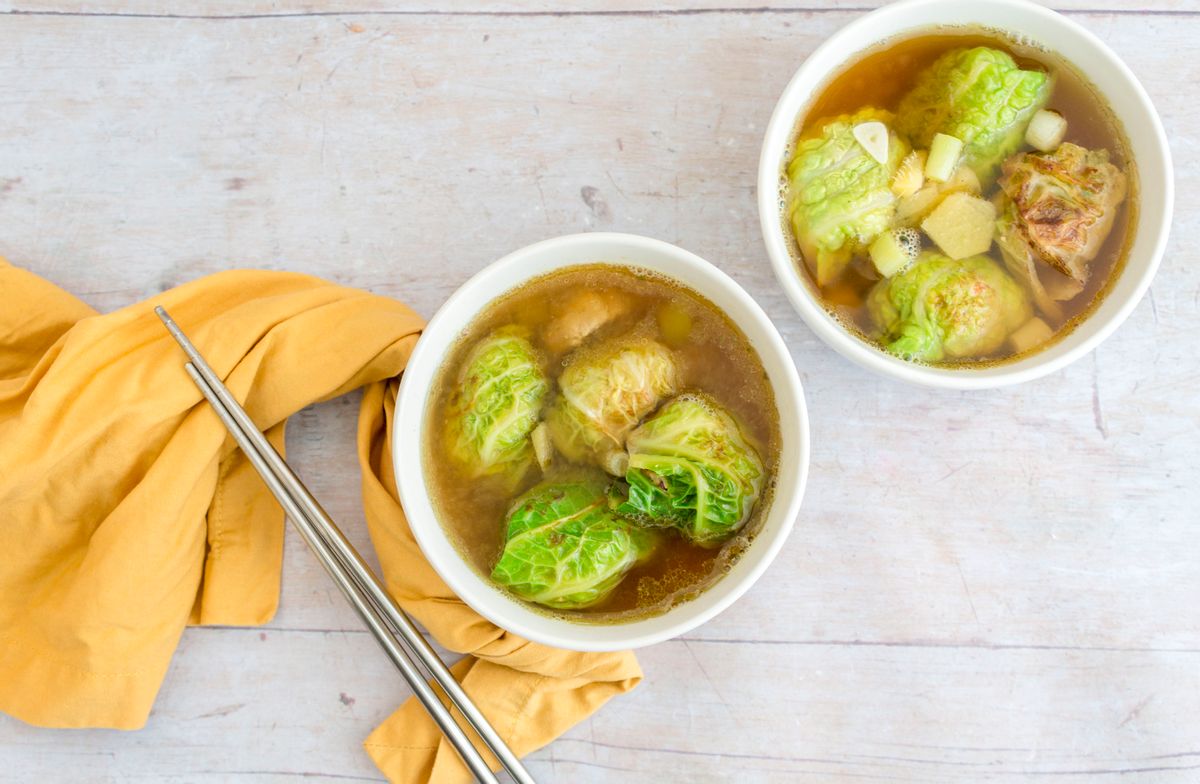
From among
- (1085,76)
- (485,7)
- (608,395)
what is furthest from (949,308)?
(485,7)

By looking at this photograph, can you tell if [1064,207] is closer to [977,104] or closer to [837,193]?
[977,104]

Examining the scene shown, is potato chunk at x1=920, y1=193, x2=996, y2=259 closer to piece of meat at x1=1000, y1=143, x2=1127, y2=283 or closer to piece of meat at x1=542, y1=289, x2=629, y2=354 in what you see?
piece of meat at x1=1000, y1=143, x2=1127, y2=283

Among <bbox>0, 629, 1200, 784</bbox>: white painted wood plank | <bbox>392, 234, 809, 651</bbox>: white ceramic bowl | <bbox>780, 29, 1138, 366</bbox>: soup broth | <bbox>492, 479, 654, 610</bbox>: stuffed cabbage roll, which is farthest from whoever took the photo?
<bbox>0, 629, 1200, 784</bbox>: white painted wood plank

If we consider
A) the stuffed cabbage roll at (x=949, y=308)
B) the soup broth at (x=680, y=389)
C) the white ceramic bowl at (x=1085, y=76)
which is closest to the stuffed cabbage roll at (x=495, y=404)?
the soup broth at (x=680, y=389)

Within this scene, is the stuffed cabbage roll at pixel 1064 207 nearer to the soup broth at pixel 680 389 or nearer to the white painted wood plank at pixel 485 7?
the white painted wood plank at pixel 485 7

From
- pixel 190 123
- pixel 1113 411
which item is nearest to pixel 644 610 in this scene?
pixel 1113 411

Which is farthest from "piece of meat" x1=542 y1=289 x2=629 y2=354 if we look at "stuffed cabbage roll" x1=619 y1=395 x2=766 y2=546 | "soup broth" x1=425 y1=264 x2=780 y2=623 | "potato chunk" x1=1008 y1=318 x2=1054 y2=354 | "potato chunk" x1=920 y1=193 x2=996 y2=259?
"potato chunk" x1=1008 y1=318 x2=1054 y2=354

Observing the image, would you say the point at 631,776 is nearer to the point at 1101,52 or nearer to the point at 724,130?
the point at 724,130
